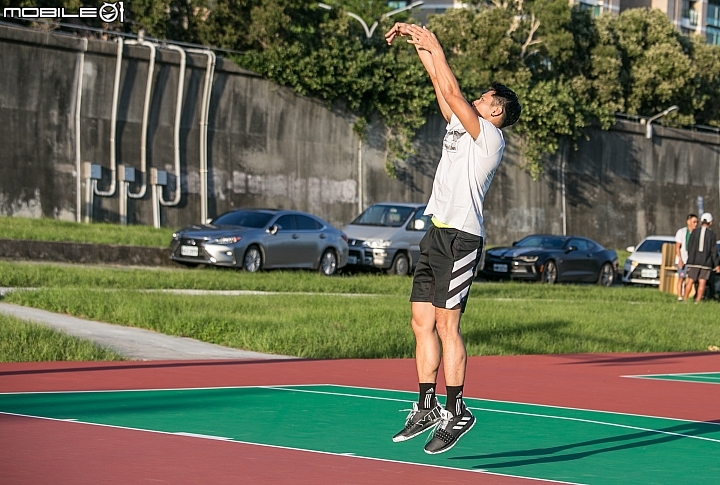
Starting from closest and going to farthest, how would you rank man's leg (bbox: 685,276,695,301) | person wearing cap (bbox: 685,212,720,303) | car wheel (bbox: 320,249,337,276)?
person wearing cap (bbox: 685,212,720,303), man's leg (bbox: 685,276,695,301), car wheel (bbox: 320,249,337,276)

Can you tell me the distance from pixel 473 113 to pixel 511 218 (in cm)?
4109

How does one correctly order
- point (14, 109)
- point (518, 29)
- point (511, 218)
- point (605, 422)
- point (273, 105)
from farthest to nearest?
point (518, 29) < point (511, 218) < point (273, 105) < point (14, 109) < point (605, 422)

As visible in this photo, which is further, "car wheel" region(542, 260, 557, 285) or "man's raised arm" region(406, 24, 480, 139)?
"car wheel" region(542, 260, 557, 285)

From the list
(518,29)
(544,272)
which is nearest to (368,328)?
(544,272)

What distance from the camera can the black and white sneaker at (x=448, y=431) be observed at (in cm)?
698

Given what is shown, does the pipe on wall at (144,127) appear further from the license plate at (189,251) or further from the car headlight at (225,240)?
the car headlight at (225,240)

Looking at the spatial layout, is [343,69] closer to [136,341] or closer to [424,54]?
[136,341]

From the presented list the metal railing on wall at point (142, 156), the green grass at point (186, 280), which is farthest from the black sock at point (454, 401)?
the metal railing on wall at point (142, 156)

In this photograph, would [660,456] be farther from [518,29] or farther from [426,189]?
[518,29]

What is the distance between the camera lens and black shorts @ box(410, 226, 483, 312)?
23.9 ft

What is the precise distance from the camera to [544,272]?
33594 millimetres

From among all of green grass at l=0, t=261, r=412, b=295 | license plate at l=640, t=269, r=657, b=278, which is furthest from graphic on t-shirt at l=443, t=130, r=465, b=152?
license plate at l=640, t=269, r=657, b=278

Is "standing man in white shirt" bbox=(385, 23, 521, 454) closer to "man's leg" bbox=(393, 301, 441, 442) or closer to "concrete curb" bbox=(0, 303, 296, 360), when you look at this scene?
"man's leg" bbox=(393, 301, 441, 442)

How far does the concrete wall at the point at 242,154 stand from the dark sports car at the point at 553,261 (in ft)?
26.1
